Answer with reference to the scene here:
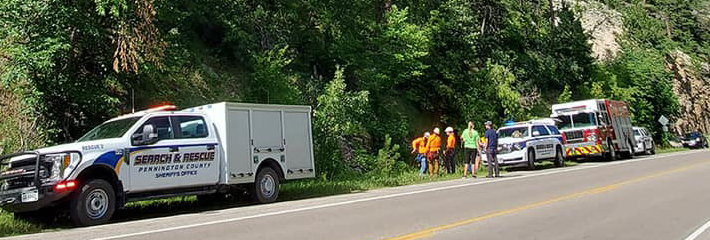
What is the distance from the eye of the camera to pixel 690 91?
68.1 metres

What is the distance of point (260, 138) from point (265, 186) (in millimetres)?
1192

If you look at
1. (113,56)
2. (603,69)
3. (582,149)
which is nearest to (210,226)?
(113,56)

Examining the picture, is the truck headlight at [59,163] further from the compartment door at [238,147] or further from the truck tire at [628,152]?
the truck tire at [628,152]

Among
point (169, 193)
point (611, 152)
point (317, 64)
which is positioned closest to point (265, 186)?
point (169, 193)

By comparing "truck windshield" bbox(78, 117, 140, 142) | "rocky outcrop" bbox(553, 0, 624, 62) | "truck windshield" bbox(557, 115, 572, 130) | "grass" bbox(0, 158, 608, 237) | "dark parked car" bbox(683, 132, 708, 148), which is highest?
"rocky outcrop" bbox(553, 0, 624, 62)

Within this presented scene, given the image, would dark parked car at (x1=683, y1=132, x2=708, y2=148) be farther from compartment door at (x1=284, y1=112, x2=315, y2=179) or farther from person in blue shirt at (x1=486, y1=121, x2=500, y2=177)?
compartment door at (x1=284, y1=112, x2=315, y2=179)

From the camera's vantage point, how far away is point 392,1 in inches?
1250

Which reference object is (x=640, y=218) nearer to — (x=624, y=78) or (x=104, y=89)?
(x=104, y=89)

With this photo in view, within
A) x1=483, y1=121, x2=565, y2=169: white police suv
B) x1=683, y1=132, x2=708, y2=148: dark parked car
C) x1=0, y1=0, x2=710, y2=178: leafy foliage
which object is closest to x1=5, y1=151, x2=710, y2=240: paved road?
x1=0, y1=0, x2=710, y2=178: leafy foliage

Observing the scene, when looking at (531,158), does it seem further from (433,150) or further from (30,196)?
(30,196)

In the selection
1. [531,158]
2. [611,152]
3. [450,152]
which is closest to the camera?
[450,152]

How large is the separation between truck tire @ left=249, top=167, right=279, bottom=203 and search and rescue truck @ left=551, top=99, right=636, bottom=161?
65.1 ft

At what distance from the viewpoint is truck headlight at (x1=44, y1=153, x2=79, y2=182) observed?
→ 10055mm

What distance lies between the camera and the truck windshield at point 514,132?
24438 millimetres
